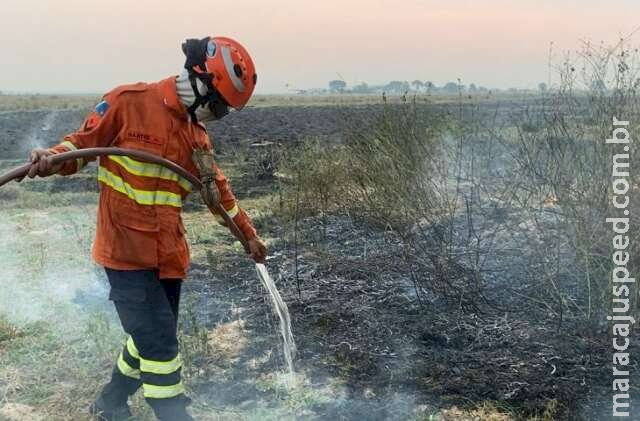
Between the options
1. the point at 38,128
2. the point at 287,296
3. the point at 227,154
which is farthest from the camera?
the point at 38,128

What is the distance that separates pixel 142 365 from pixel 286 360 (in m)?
1.25

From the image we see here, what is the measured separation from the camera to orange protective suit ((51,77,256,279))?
9.01 ft

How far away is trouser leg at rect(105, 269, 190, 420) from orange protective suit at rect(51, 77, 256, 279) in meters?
0.08

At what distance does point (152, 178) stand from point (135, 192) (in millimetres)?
97

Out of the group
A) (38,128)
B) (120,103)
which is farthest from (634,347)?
(38,128)

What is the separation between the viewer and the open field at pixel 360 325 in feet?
11.3

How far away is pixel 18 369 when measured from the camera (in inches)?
153

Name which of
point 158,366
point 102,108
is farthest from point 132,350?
point 102,108

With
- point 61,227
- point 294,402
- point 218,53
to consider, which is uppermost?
point 218,53

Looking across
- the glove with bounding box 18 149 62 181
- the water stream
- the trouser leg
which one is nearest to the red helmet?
the glove with bounding box 18 149 62 181

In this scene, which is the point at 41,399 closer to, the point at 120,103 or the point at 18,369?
the point at 18,369

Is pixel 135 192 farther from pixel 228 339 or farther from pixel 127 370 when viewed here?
pixel 228 339

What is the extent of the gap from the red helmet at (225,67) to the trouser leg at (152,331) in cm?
90
